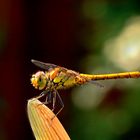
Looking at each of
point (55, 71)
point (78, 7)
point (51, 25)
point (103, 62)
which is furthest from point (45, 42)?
point (55, 71)

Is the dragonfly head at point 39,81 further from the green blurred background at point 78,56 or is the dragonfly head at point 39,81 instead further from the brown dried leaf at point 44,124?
the green blurred background at point 78,56

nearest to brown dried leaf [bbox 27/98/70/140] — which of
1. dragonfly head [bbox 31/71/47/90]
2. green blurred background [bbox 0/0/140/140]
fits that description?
dragonfly head [bbox 31/71/47/90]

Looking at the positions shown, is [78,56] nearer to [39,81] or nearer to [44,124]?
[39,81]

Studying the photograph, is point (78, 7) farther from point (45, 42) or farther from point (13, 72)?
point (13, 72)

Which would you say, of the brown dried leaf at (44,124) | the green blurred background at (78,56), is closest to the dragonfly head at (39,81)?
the brown dried leaf at (44,124)

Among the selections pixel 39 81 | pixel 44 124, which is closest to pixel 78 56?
pixel 39 81

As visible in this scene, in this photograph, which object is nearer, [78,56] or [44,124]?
[44,124]

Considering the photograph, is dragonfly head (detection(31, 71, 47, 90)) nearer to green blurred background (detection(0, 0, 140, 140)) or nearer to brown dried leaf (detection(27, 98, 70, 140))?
brown dried leaf (detection(27, 98, 70, 140))
